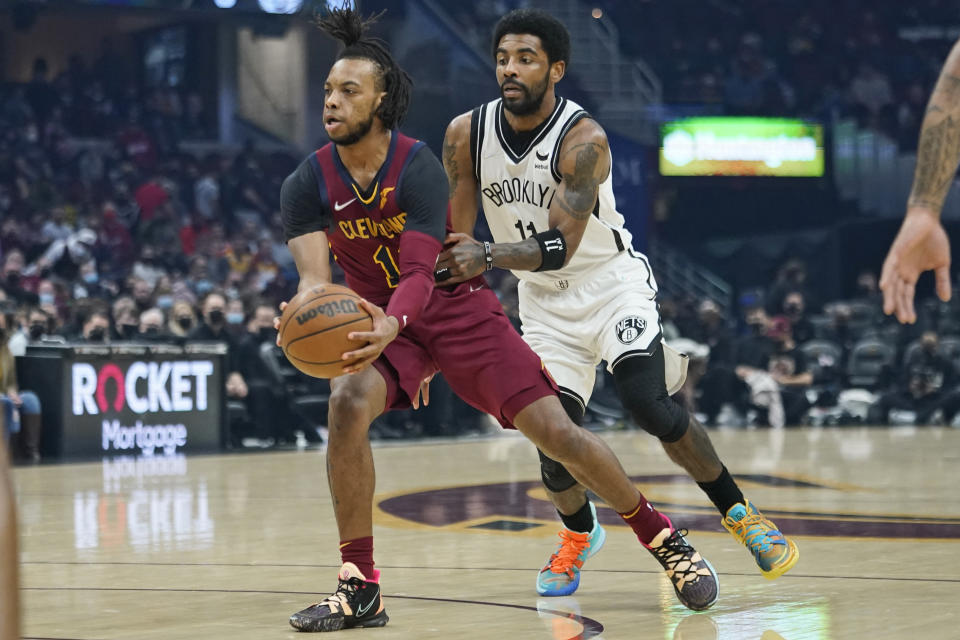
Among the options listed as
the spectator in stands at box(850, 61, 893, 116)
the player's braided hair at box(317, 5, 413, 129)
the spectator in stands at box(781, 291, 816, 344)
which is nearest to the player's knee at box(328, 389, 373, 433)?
the player's braided hair at box(317, 5, 413, 129)

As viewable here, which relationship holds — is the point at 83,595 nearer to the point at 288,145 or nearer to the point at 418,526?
the point at 418,526

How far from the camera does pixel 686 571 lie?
15.1ft

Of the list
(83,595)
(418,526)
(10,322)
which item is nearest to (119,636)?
(83,595)

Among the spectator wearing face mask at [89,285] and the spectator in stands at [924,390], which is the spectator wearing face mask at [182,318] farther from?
the spectator in stands at [924,390]

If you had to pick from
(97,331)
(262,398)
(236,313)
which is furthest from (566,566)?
(236,313)

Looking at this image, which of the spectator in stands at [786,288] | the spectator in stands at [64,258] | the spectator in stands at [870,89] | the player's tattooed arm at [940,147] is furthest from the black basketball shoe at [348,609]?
the spectator in stands at [870,89]

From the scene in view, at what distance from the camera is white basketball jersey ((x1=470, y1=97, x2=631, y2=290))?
522cm

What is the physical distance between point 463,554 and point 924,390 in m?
11.7

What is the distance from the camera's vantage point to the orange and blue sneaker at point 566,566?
493 cm

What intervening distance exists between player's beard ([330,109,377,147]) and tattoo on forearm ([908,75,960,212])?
193cm

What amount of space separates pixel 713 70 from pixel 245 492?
18.5m

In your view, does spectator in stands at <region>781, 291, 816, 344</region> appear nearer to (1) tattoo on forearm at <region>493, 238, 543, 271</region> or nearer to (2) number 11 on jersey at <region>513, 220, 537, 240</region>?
(2) number 11 on jersey at <region>513, 220, 537, 240</region>

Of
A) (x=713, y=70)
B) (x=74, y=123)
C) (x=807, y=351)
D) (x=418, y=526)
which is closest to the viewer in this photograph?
(x=418, y=526)

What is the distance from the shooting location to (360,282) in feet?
15.4
